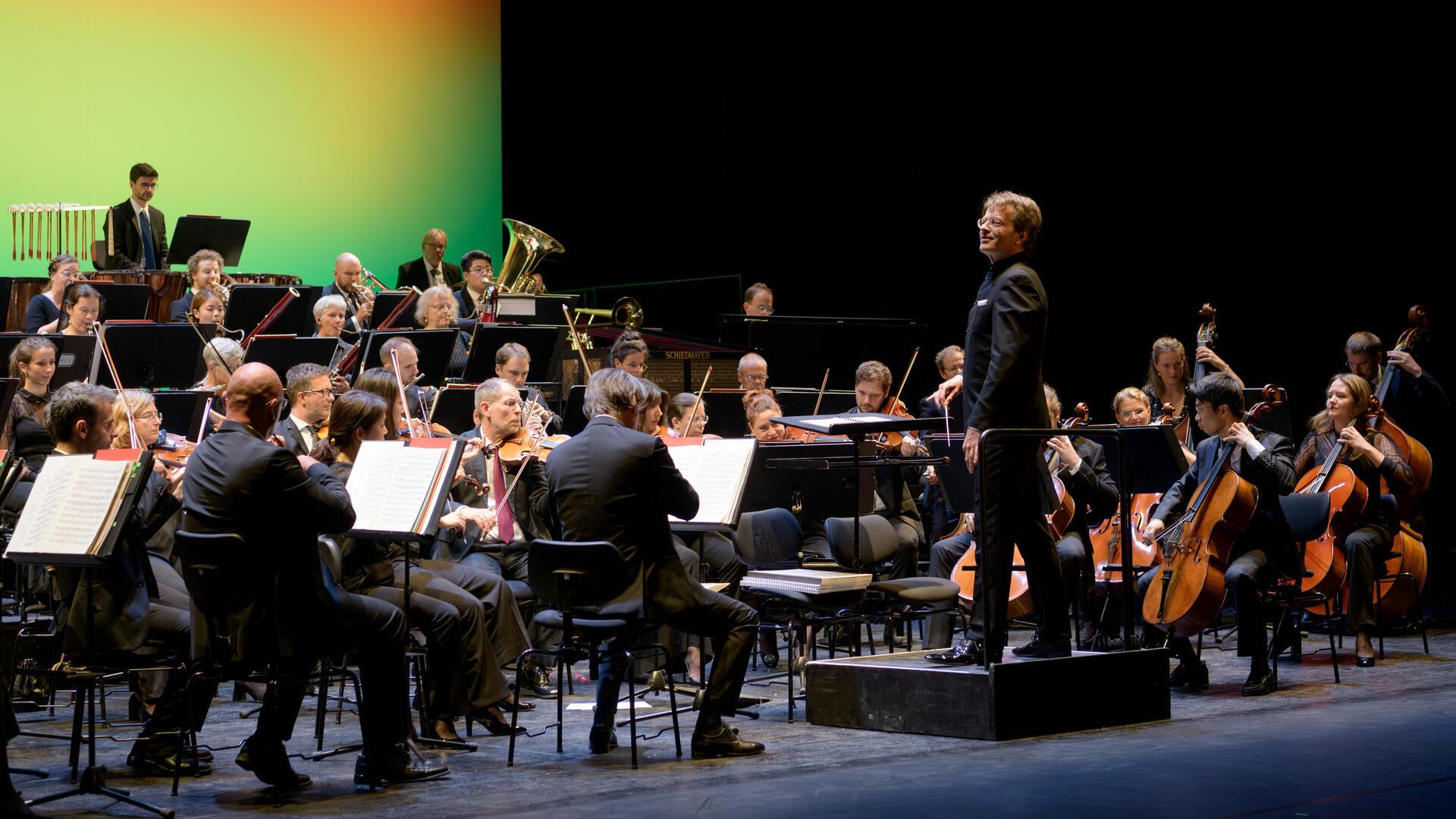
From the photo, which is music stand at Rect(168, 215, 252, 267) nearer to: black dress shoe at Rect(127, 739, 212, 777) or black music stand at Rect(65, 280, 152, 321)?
black music stand at Rect(65, 280, 152, 321)

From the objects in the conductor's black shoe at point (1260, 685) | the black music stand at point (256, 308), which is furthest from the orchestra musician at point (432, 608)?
the black music stand at point (256, 308)

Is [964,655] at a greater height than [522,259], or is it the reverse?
[522,259]

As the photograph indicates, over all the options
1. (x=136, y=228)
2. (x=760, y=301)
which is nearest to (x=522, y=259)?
(x=760, y=301)

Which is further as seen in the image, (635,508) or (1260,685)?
(1260,685)

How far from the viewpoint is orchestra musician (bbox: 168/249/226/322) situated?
9.49m

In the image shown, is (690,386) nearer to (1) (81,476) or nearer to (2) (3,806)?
(1) (81,476)

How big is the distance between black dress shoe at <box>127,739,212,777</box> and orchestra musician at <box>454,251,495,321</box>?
19.2 ft

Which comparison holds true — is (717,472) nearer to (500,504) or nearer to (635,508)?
(635,508)

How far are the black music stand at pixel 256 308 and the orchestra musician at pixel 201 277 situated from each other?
0.68m

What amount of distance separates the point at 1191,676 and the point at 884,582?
49.5 inches

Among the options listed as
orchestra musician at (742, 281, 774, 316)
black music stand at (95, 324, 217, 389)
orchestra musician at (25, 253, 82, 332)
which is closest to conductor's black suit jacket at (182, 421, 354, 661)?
black music stand at (95, 324, 217, 389)

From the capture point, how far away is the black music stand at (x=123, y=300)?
351 inches

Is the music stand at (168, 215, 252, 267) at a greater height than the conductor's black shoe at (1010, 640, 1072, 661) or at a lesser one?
greater

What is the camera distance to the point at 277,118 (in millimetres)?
13070
